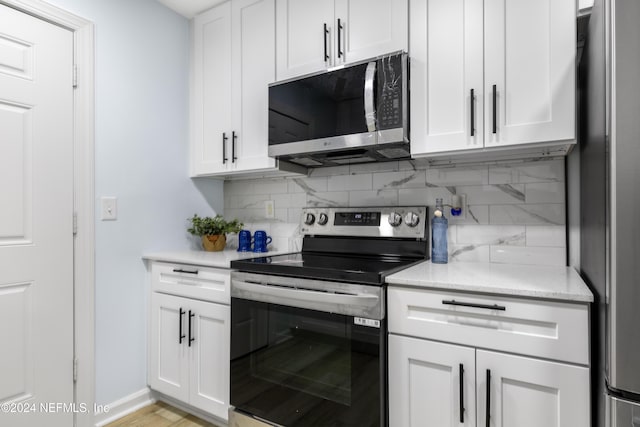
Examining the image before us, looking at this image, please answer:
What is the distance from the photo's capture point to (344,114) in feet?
5.73

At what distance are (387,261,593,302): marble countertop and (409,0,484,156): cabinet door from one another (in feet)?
1.77

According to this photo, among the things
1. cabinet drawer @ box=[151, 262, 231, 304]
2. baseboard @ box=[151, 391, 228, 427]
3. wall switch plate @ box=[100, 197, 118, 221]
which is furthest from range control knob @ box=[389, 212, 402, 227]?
wall switch plate @ box=[100, 197, 118, 221]

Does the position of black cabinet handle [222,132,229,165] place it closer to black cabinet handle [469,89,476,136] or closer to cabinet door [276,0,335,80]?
cabinet door [276,0,335,80]

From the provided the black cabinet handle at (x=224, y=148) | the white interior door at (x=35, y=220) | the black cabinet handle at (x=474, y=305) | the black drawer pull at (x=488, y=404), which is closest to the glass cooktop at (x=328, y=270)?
the black cabinet handle at (x=474, y=305)

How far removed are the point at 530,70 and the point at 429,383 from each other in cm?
128

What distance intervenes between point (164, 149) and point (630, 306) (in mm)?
2403

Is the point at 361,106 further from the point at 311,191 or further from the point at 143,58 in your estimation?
the point at 143,58

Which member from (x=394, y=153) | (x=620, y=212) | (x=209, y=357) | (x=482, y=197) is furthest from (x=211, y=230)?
(x=620, y=212)

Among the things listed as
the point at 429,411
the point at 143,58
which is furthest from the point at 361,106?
the point at 143,58

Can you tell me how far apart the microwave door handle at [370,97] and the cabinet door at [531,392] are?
41.6 inches

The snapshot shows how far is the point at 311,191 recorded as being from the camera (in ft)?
7.54

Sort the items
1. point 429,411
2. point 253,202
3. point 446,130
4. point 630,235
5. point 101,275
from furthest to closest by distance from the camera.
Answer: point 253,202, point 101,275, point 446,130, point 429,411, point 630,235

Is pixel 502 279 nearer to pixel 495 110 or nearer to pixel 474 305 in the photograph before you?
pixel 474 305

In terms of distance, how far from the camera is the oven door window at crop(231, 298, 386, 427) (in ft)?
4.45
